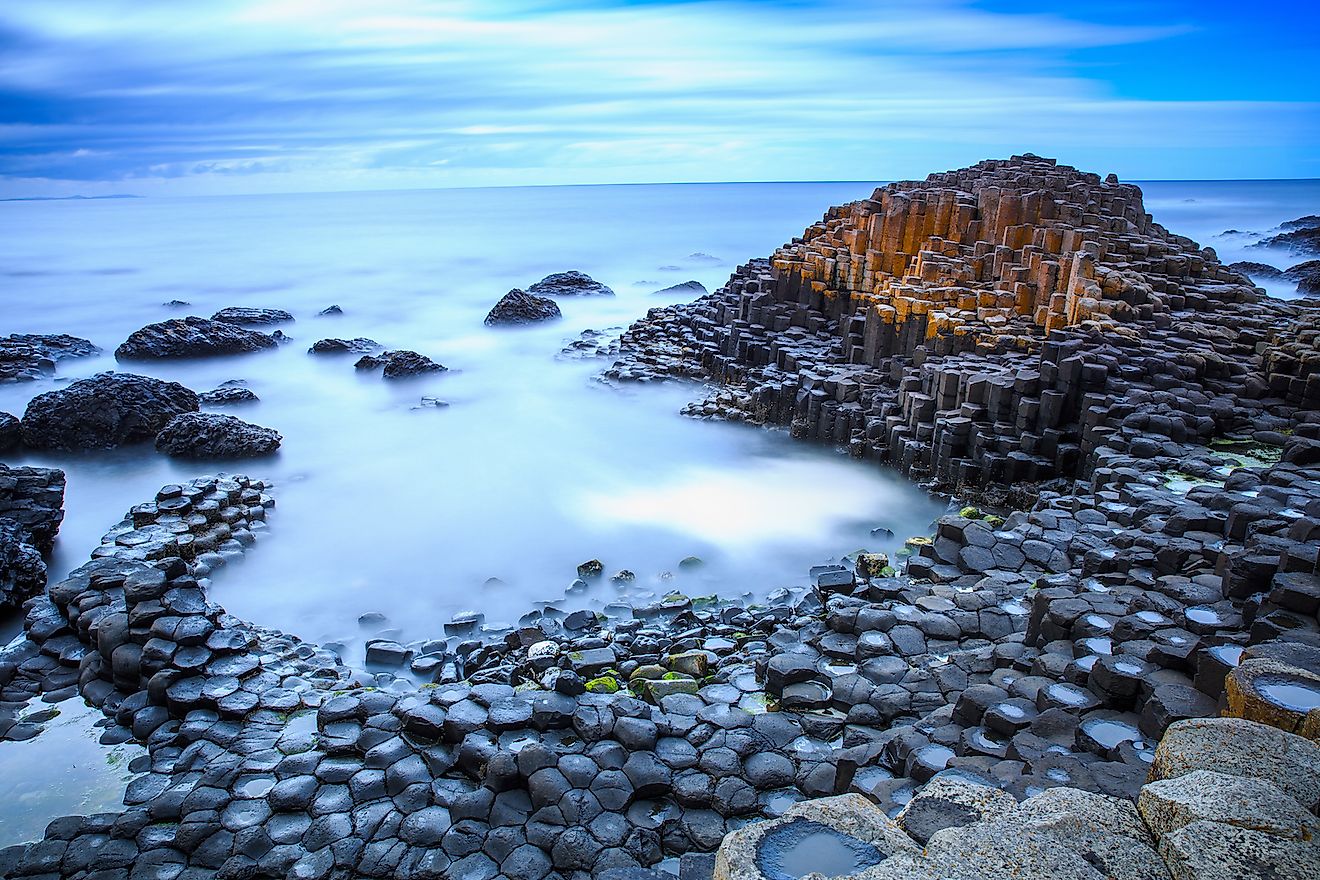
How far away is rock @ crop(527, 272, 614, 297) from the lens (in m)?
31.4

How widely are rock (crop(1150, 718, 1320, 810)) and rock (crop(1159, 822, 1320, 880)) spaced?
483 millimetres

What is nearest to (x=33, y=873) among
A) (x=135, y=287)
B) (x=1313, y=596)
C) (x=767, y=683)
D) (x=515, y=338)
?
(x=767, y=683)

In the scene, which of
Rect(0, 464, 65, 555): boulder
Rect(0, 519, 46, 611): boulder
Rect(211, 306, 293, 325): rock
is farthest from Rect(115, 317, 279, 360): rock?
Rect(0, 519, 46, 611): boulder

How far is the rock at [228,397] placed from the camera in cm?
1733

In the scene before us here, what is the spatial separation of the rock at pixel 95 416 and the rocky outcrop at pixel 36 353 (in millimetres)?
5356

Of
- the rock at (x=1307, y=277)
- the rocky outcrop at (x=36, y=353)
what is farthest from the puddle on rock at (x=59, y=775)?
the rock at (x=1307, y=277)

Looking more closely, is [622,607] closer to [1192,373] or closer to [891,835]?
[891,835]

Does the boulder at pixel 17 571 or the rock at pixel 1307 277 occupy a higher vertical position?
the rock at pixel 1307 277

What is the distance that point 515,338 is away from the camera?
2408cm

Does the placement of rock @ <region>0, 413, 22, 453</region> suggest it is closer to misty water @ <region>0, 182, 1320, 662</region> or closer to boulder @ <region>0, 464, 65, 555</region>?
misty water @ <region>0, 182, 1320, 662</region>

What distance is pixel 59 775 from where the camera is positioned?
5.98 m

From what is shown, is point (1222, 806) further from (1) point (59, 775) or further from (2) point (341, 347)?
(2) point (341, 347)

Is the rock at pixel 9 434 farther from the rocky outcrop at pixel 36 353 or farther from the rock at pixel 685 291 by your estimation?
the rock at pixel 685 291

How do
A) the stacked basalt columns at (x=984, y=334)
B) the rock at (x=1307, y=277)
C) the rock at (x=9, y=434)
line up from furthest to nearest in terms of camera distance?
the rock at (x=1307, y=277)
the rock at (x=9, y=434)
the stacked basalt columns at (x=984, y=334)
